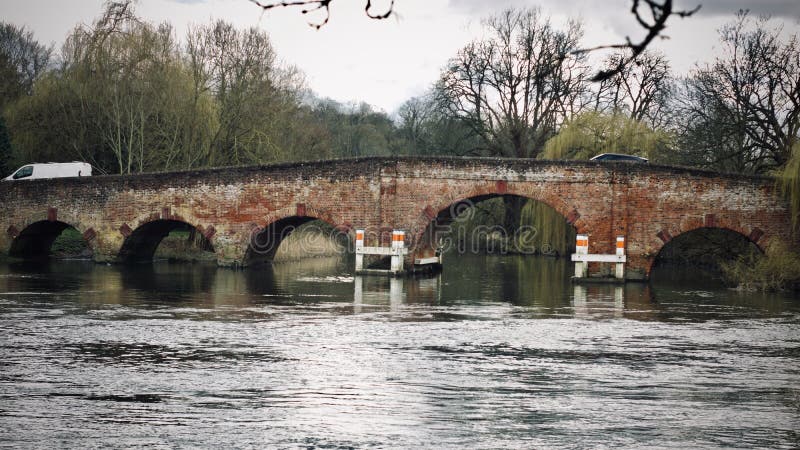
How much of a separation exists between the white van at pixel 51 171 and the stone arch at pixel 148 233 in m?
2.93

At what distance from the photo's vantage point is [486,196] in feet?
77.0

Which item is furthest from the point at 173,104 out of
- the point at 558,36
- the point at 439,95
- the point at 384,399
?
the point at 384,399

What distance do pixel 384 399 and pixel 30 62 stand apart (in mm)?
43935

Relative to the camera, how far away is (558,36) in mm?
36656

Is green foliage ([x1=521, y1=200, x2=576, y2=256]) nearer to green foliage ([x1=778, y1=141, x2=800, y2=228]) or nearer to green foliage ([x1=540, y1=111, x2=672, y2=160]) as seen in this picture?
green foliage ([x1=540, y1=111, x2=672, y2=160])

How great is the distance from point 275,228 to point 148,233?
14.2ft

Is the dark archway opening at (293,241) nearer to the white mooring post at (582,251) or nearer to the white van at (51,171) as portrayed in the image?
the white van at (51,171)

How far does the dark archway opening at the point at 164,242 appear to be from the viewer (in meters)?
27.2

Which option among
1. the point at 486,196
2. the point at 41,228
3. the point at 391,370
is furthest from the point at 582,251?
the point at 41,228

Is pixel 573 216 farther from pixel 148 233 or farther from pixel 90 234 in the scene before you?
pixel 90 234

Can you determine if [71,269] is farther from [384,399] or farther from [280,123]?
[384,399]

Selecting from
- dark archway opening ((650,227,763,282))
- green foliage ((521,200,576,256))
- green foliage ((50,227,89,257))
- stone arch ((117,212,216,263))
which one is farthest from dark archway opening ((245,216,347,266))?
dark archway opening ((650,227,763,282))

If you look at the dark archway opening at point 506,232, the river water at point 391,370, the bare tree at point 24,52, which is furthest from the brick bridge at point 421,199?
the bare tree at point 24,52

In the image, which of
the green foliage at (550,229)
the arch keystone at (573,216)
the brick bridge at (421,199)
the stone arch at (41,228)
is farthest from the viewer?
the green foliage at (550,229)
